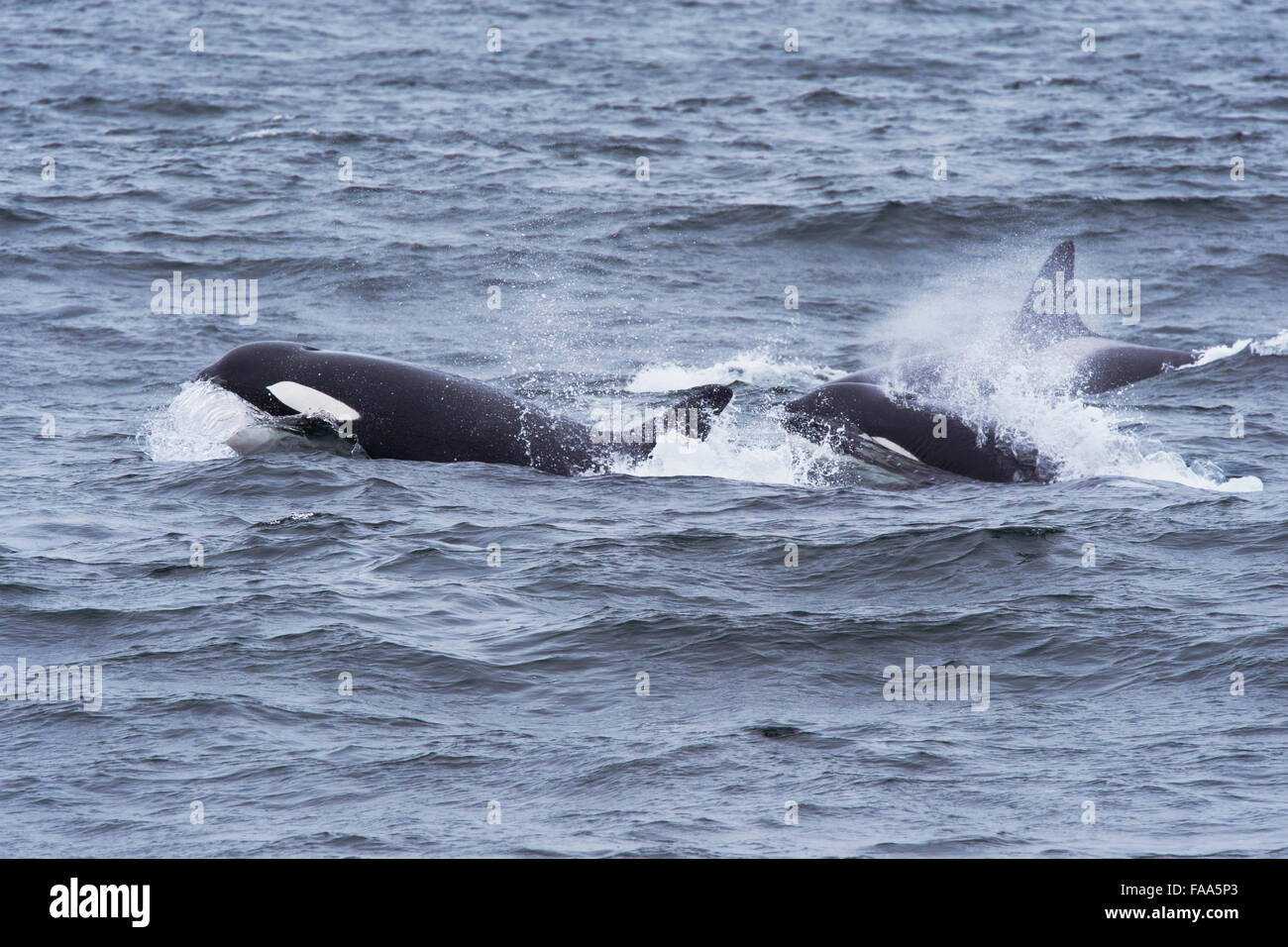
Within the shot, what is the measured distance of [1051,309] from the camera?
16438 millimetres

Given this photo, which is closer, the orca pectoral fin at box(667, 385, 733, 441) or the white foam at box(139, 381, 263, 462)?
the orca pectoral fin at box(667, 385, 733, 441)

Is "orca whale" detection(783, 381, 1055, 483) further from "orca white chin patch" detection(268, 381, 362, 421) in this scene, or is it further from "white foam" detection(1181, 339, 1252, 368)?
"white foam" detection(1181, 339, 1252, 368)

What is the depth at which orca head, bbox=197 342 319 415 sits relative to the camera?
12.9 m

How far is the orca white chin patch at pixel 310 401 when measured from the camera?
12.9 meters

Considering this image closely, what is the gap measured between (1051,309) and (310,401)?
26.7ft

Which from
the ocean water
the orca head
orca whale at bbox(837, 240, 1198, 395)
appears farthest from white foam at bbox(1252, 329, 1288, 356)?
the orca head

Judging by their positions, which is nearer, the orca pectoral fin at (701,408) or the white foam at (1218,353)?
the orca pectoral fin at (701,408)

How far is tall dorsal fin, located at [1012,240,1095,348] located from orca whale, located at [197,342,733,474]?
4.94 meters

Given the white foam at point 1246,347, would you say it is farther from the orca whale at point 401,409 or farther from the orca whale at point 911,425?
the orca whale at point 401,409

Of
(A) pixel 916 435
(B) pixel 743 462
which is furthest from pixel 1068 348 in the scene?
(B) pixel 743 462

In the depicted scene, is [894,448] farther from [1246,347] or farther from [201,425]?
[1246,347]

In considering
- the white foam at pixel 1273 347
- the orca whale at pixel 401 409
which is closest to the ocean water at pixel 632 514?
the white foam at pixel 1273 347

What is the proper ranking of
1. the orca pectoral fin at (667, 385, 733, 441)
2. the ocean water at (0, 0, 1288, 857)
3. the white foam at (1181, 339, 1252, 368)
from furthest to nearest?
1. the white foam at (1181, 339, 1252, 368)
2. the orca pectoral fin at (667, 385, 733, 441)
3. the ocean water at (0, 0, 1288, 857)
